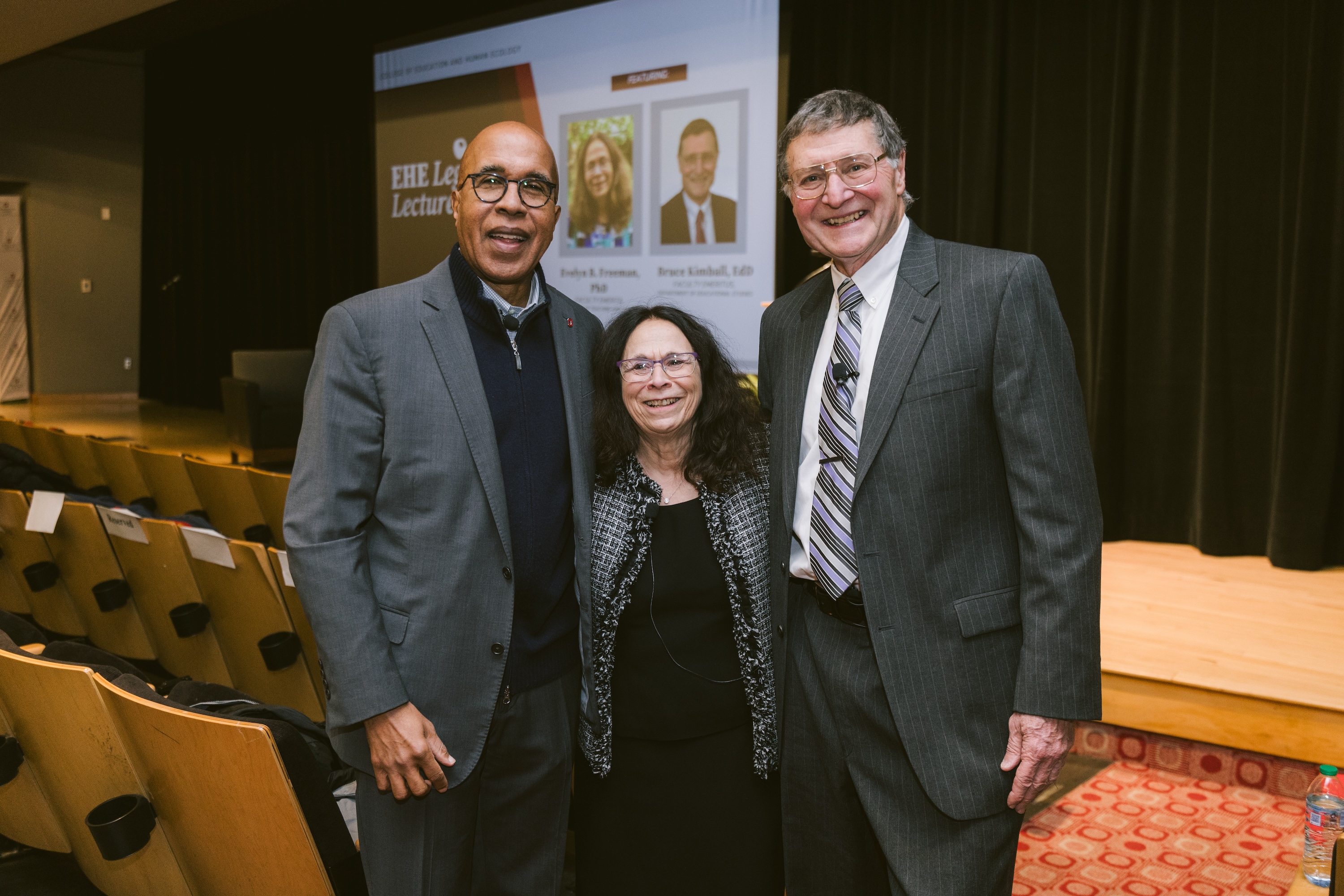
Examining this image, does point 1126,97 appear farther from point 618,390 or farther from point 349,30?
point 349,30

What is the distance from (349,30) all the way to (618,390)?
31.3ft

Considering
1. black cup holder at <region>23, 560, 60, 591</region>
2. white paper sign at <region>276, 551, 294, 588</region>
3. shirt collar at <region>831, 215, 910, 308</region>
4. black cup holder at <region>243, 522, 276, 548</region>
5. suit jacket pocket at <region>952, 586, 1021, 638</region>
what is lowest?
black cup holder at <region>23, 560, 60, 591</region>

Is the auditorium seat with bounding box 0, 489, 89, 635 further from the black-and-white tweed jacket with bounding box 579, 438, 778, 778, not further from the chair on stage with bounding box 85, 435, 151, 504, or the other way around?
the black-and-white tweed jacket with bounding box 579, 438, 778, 778

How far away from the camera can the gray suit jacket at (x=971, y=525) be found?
140 centimetres

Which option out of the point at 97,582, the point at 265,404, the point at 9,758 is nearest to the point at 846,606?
the point at 9,758

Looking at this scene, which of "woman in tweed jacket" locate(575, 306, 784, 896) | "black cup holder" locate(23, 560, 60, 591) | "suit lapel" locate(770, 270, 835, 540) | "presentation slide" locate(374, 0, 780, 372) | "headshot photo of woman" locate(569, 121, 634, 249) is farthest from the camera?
"headshot photo of woman" locate(569, 121, 634, 249)

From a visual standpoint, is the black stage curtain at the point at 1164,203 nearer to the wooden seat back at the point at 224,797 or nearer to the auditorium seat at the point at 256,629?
the auditorium seat at the point at 256,629

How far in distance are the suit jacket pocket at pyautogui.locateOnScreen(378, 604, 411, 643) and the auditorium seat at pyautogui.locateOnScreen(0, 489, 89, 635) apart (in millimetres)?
2491

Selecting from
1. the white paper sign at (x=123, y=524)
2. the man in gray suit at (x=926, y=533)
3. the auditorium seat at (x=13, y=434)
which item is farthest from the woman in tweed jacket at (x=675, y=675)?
the auditorium seat at (x=13, y=434)

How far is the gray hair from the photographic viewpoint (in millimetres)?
1546

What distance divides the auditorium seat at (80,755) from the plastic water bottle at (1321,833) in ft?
7.57

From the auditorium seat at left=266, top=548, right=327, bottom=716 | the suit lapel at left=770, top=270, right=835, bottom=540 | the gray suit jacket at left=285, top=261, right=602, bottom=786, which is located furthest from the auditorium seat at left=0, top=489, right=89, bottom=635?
the suit lapel at left=770, top=270, right=835, bottom=540

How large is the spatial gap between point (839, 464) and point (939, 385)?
8.2 inches

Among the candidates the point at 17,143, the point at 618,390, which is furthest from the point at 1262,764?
the point at 17,143
